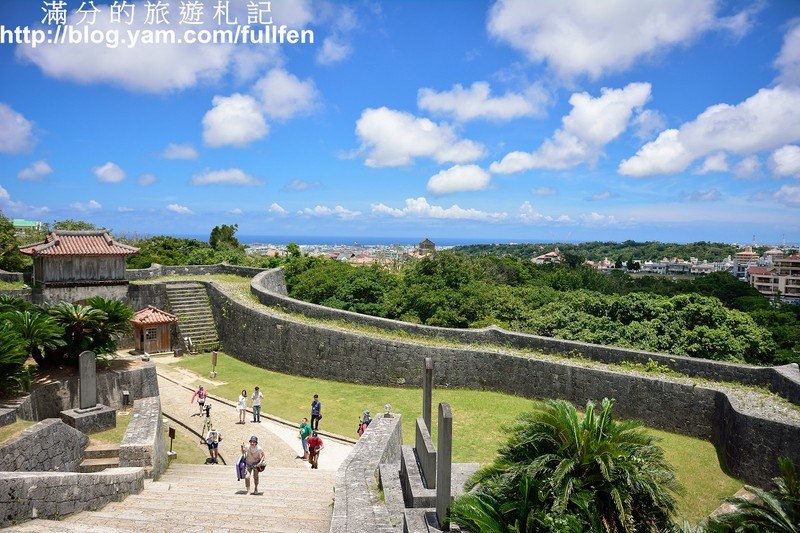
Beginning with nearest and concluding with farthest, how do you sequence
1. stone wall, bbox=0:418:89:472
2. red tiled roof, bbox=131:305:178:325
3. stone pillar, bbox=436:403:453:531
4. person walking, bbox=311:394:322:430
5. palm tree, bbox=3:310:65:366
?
stone pillar, bbox=436:403:453:531 → stone wall, bbox=0:418:89:472 → palm tree, bbox=3:310:65:366 → person walking, bbox=311:394:322:430 → red tiled roof, bbox=131:305:178:325

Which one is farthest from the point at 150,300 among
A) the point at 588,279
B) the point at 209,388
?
the point at 588,279

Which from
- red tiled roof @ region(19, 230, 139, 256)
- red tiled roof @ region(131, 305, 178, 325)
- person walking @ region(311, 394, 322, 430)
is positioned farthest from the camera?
red tiled roof @ region(131, 305, 178, 325)

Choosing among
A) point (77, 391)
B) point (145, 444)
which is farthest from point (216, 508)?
point (77, 391)

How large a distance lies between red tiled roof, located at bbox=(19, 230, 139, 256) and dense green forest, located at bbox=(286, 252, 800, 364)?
8.82 meters

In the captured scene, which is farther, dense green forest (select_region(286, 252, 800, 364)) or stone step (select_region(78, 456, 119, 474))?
dense green forest (select_region(286, 252, 800, 364))

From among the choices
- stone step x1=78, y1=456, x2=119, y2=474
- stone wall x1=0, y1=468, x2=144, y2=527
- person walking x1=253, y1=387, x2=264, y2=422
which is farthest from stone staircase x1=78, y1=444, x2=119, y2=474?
person walking x1=253, y1=387, x2=264, y2=422

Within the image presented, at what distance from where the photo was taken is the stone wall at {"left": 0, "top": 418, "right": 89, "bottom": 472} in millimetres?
7523

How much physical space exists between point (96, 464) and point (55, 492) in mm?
3165

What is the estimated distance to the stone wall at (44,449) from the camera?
7523 millimetres

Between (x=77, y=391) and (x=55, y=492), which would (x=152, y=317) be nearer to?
(x=77, y=391)

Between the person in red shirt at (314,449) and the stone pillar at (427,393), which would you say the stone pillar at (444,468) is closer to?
the stone pillar at (427,393)

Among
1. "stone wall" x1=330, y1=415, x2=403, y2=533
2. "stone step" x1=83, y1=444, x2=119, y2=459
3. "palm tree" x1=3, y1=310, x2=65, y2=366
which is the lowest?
"stone step" x1=83, y1=444, x2=119, y2=459

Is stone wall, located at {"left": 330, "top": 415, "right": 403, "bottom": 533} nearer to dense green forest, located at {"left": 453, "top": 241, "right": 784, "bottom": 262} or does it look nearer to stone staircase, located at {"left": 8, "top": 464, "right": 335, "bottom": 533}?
stone staircase, located at {"left": 8, "top": 464, "right": 335, "bottom": 533}

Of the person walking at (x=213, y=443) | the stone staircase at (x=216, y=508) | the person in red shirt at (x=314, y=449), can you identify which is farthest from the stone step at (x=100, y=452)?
the person in red shirt at (x=314, y=449)
